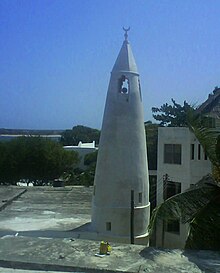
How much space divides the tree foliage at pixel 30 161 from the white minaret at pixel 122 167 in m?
25.1

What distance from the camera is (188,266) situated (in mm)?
5062

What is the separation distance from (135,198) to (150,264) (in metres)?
11.4

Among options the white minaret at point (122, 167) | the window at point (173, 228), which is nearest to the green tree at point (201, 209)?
the white minaret at point (122, 167)

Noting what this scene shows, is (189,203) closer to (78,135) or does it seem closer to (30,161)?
(30,161)

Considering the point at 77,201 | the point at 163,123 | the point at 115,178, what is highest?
the point at 163,123

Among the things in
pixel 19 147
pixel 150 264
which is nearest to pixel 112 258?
pixel 150 264

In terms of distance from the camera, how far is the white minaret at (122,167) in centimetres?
1623

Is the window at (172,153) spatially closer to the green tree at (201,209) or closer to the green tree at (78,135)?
the green tree at (201,209)

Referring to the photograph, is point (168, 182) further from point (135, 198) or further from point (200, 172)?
point (135, 198)

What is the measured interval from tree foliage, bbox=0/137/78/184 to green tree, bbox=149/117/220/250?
33.2 metres

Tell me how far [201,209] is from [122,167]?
8.18 m

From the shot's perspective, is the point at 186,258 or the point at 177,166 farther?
the point at 177,166

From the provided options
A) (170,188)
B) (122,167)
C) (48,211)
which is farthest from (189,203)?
(170,188)

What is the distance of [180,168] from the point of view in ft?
71.6
